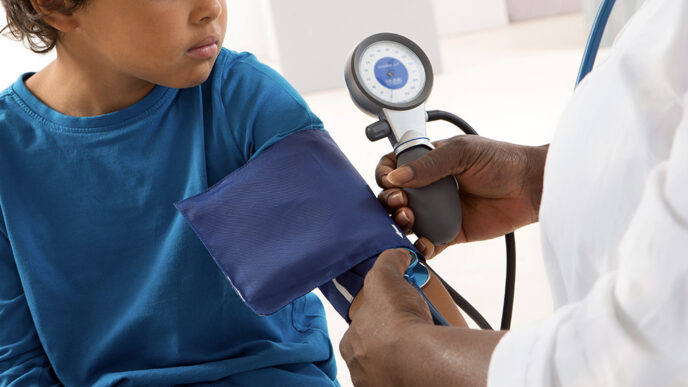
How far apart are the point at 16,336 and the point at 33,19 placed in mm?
417

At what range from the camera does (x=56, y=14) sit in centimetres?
99

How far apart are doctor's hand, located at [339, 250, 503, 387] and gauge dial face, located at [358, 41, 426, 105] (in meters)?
0.28

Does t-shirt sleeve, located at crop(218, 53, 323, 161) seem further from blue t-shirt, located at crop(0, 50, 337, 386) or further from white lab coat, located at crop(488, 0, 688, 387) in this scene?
white lab coat, located at crop(488, 0, 688, 387)

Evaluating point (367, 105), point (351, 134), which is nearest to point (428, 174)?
point (367, 105)

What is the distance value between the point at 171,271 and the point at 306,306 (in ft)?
0.70

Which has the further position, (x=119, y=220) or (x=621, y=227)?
(x=119, y=220)

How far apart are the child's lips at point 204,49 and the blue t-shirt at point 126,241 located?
0.06 metres

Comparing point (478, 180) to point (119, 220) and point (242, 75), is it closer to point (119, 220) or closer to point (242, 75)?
point (242, 75)

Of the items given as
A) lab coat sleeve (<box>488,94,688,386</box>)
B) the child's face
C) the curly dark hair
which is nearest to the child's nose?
the child's face

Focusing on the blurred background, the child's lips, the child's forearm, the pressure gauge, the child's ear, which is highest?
the child's ear

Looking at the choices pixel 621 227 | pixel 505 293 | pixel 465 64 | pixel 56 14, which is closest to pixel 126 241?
pixel 56 14

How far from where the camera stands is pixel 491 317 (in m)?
1.74

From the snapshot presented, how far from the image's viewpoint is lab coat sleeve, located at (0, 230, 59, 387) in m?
1.01

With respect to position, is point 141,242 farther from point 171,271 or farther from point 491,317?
point 491,317
